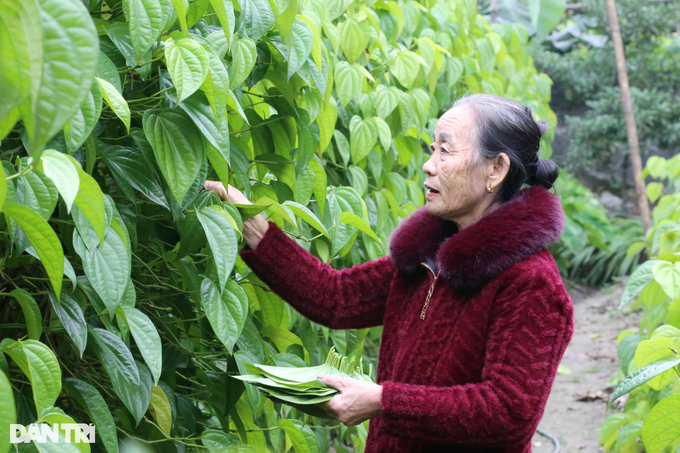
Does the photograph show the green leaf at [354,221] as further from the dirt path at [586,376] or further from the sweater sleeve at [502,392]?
the dirt path at [586,376]

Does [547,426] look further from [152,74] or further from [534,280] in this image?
[152,74]

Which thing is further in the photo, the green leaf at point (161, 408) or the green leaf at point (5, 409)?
the green leaf at point (161, 408)

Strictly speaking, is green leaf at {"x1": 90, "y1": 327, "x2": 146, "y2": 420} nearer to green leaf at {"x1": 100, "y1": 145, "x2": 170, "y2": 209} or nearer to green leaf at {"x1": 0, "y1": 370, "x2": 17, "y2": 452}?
green leaf at {"x1": 100, "y1": 145, "x2": 170, "y2": 209}

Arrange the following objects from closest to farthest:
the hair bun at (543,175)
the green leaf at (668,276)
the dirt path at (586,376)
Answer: the hair bun at (543,175) → the green leaf at (668,276) → the dirt path at (586,376)

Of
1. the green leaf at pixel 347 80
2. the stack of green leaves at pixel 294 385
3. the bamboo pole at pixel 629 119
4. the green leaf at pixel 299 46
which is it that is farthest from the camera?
the bamboo pole at pixel 629 119

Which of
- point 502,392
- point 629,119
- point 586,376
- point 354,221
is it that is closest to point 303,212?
point 354,221

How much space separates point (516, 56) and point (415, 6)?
6.01 ft

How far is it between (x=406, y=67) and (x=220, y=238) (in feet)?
4.11

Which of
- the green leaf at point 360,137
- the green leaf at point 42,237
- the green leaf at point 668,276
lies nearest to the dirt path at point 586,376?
the green leaf at point 668,276

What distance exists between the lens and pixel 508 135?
1434 millimetres

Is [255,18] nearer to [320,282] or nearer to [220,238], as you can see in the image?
[220,238]

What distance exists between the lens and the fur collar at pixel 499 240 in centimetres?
134

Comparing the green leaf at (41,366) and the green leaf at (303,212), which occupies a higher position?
the green leaf at (303,212)

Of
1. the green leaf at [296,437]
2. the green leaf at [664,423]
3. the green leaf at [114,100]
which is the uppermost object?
the green leaf at [114,100]
